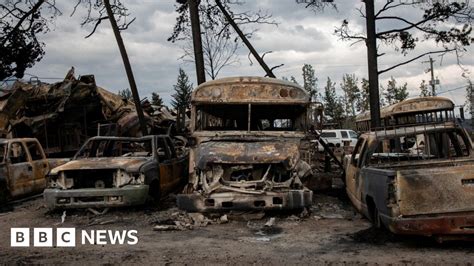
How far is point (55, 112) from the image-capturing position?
16.9 meters

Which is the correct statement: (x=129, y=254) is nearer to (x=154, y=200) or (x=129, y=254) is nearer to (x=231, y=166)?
(x=231, y=166)

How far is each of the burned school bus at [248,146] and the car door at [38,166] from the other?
14.8 ft


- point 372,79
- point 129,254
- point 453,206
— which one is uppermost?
point 372,79

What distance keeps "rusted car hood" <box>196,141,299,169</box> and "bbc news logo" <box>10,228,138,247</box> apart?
167 cm

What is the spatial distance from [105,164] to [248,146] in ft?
8.85

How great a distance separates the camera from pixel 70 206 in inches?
341

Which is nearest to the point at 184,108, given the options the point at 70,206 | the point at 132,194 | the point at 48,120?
the point at 132,194

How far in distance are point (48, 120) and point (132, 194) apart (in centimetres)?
936

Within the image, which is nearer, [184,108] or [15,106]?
[184,108]

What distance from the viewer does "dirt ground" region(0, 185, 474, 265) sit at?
5.71 meters

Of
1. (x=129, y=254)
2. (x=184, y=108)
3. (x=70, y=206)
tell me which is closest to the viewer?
(x=129, y=254)

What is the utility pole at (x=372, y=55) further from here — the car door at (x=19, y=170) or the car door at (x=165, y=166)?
the car door at (x=19, y=170)

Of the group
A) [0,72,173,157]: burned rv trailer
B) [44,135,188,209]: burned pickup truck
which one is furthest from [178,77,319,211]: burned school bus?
[0,72,173,157]: burned rv trailer

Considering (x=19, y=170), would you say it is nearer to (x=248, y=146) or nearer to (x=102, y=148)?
(x=102, y=148)
